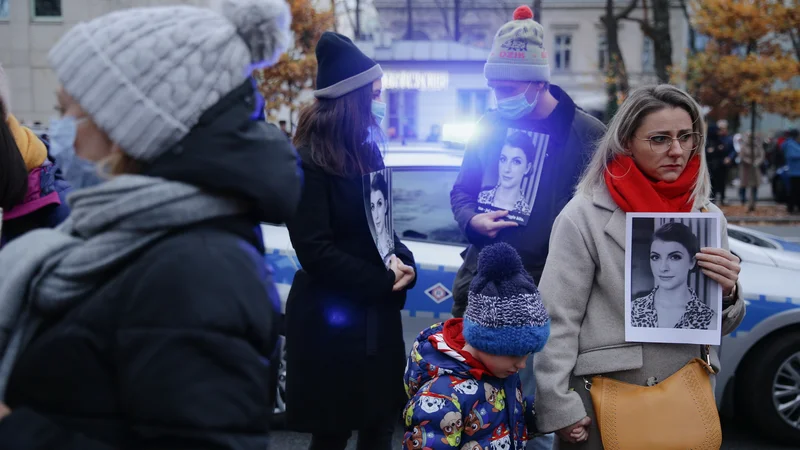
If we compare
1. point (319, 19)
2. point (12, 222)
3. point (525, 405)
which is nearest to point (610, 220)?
point (525, 405)

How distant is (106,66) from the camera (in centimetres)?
137

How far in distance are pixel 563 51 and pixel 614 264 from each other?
51.7 meters

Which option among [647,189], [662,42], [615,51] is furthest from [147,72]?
[615,51]

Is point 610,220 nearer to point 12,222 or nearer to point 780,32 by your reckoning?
point 12,222

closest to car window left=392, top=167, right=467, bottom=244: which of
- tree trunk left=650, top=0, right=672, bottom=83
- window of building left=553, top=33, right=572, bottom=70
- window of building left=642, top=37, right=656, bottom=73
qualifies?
tree trunk left=650, top=0, right=672, bottom=83

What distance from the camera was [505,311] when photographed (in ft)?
8.05

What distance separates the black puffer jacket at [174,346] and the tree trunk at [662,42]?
17550 millimetres

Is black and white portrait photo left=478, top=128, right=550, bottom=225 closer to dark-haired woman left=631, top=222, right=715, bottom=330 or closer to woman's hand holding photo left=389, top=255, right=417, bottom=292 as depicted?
woman's hand holding photo left=389, top=255, right=417, bottom=292

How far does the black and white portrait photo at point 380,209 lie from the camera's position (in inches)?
115

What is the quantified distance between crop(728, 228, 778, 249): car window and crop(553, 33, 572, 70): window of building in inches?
1890

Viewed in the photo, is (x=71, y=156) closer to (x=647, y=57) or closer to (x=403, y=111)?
(x=403, y=111)

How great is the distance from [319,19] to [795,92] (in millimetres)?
14106

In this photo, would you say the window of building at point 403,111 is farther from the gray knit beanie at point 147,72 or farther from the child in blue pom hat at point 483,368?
the gray knit beanie at point 147,72

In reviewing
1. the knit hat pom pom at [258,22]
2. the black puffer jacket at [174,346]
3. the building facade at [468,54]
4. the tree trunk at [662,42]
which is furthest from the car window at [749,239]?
the building facade at [468,54]
